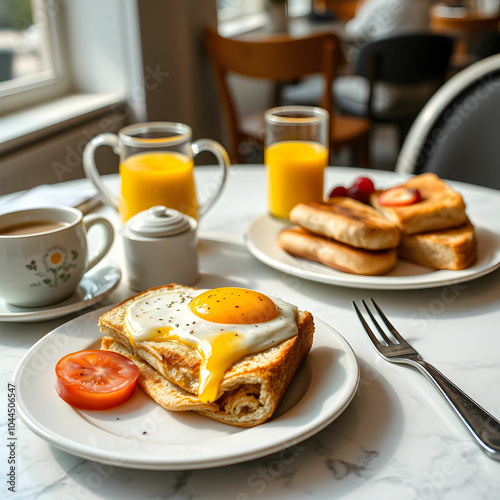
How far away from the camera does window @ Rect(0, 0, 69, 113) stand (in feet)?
7.23

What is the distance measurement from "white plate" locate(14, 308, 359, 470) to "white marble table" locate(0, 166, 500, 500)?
3cm

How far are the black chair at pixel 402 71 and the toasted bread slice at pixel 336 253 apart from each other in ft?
7.82

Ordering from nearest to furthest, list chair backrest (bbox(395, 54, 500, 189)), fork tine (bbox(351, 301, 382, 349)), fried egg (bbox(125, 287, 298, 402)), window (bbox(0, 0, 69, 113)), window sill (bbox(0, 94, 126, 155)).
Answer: fried egg (bbox(125, 287, 298, 402)) → fork tine (bbox(351, 301, 382, 349)) → chair backrest (bbox(395, 54, 500, 189)) → window sill (bbox(0, 94, 126, 155)) → window (bbox(0, 0, 69, 113))

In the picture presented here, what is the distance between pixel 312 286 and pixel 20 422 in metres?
0.52

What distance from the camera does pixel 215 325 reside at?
0.70 meters

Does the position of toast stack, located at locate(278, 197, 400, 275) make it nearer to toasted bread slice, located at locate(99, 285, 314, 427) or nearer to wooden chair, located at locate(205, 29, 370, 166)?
toasted bread slice, located at locate(99, 285, 314, 427)

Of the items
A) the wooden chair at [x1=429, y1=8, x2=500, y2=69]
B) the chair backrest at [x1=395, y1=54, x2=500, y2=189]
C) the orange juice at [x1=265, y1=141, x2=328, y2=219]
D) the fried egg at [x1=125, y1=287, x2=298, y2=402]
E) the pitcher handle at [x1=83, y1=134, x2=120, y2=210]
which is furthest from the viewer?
the wooden chair at [x1=429, y1=8, x2=500, y2=69]

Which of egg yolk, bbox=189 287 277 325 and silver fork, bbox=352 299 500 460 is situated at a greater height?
egg yolk, bbox=189 287 277 325

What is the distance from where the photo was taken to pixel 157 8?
2531mm

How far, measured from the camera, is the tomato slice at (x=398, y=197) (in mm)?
1127

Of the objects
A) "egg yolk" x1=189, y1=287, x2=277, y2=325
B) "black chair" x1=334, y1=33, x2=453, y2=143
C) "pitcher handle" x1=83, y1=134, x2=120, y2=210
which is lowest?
"black chair" x1=334, y1=33, x2=453, y2=143

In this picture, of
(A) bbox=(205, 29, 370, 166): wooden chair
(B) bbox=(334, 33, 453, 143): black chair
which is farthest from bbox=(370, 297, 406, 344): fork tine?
(B) bbox=(334, 33, 453, 143): black chair

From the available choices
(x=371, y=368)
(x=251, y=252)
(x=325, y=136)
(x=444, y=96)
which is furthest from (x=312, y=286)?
(x=444, y=96)

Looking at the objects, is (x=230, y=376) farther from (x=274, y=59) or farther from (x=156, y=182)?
(x=274, y=59)
